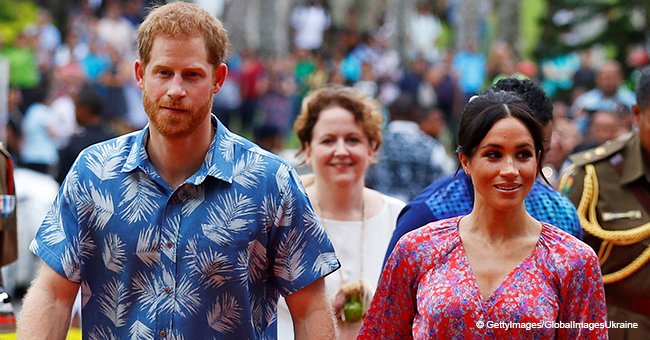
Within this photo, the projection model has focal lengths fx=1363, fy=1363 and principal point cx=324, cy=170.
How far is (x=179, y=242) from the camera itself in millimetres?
5062

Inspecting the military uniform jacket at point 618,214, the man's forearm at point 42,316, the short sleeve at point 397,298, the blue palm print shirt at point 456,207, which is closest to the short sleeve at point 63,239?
the man's forearm at point 42,316

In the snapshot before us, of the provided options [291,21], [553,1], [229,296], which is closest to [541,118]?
[229,296]

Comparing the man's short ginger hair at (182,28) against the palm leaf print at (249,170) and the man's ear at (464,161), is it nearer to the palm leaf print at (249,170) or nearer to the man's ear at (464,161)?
the palm leaf print at (249,170)

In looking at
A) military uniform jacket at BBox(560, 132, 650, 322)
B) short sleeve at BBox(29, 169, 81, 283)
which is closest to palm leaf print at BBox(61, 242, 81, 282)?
short sleeve at BBox(29, 169, 81, 283)

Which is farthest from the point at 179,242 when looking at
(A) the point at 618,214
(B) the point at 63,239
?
(A) the point at 618,214

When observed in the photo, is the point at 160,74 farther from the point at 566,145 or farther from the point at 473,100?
the point at 566,145

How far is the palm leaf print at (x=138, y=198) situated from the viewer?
5.10m

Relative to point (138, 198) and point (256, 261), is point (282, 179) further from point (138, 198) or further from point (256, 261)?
point (138, 198)

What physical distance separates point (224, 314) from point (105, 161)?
748mm

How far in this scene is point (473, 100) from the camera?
5449 mm

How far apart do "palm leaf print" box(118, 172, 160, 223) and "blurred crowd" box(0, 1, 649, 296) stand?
31.8ft

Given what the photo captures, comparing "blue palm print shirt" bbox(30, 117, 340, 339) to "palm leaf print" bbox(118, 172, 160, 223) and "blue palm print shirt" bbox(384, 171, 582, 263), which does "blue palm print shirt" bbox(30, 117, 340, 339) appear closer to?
"palm leaf print" bbox(118, 172, 160, 223)

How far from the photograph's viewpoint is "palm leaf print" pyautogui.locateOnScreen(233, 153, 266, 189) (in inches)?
205

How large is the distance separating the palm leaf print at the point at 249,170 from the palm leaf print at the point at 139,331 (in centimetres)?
65
